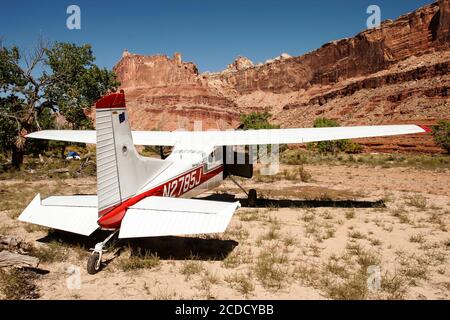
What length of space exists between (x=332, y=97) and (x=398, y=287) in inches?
4457

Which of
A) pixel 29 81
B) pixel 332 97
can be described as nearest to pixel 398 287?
pixel 29 81

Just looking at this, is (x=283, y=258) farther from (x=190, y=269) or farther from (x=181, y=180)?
(x=181, y=180)

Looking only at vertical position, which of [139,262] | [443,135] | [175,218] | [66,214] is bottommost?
[139,262]

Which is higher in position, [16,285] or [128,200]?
[128,200]

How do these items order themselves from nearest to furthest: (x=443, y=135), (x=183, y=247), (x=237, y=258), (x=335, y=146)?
(x=237, y=258) → (x=183, y=247) → (x=443, y=135) → (x=335, y=146)

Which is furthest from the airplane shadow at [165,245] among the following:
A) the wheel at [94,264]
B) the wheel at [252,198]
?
the wheel at [252,198]

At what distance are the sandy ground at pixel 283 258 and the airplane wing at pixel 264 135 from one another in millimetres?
2521

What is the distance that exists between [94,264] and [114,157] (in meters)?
2.04

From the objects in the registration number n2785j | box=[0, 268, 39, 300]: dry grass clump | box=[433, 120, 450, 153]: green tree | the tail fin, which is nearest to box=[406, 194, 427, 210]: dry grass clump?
the registration number n2785j

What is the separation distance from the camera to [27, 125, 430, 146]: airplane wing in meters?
10.0

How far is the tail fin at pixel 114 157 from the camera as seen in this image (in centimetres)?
565

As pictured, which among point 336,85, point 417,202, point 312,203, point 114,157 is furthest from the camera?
point 336,85

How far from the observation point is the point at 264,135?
1152cm

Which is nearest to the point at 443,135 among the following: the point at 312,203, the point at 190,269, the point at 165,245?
the point at 312,203
